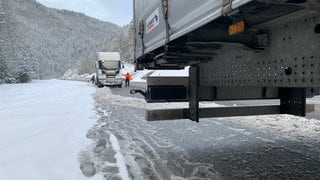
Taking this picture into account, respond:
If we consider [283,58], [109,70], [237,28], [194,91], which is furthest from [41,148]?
[109,70]

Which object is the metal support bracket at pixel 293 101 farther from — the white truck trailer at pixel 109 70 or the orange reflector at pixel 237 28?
the white truck trailer at pixel 109 70

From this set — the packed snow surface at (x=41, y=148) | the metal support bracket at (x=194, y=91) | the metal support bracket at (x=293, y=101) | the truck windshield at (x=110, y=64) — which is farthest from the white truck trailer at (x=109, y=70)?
the metal support bracket at (x=194, y=91)

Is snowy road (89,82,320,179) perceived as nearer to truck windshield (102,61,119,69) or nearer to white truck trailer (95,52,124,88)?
white truck trailer (95,52,124,88)

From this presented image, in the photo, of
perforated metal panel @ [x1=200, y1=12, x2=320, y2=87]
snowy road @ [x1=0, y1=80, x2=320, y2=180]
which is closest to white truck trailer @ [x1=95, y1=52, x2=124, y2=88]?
Result: snowy road @ [x1=0, y1=80, x2=320, y2=180]

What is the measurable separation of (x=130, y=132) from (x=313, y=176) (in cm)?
395

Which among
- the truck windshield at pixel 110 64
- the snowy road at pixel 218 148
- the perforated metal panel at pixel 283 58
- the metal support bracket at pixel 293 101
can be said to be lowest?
the snowy road at pixel 218 148

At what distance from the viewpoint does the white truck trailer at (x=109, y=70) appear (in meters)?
32.7

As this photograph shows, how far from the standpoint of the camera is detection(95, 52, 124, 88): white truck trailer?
32656 millimetres

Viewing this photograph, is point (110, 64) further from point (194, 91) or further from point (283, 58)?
point (283, 58)

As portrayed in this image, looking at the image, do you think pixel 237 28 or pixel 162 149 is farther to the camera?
pixel 162 149

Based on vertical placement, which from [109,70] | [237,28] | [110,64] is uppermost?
[110,64]

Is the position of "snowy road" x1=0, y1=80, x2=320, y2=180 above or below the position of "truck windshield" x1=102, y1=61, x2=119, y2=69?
below

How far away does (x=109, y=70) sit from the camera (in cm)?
3322

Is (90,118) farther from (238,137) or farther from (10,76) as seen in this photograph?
(10,76)
